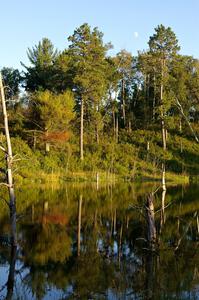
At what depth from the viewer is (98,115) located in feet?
177

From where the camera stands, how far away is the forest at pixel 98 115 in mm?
48156

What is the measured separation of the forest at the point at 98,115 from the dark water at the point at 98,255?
63.2 feet

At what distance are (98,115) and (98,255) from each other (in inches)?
1594

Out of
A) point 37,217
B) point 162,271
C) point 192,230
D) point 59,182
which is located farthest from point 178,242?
point 59,182

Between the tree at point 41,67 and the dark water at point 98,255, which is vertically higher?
the tree at point 41,67

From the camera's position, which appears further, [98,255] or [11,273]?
[98,255]

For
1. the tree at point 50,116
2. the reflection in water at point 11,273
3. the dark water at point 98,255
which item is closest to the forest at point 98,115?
the tree at point 50,116

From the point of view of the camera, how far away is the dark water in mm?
10797

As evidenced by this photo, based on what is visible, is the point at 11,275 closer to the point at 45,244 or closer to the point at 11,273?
the point at 11,273

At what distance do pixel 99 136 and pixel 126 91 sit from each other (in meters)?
14.4

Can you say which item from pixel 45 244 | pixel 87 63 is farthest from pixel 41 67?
pixel 45 244

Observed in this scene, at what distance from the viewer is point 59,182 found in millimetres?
41781

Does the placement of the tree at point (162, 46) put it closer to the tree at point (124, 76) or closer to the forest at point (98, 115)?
the forest at point (98, 115)

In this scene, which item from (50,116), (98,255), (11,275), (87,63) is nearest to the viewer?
(11,275)
